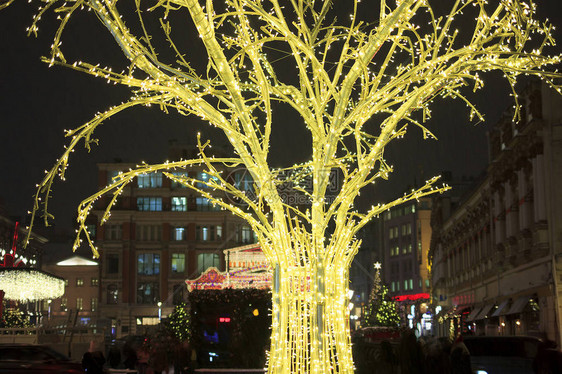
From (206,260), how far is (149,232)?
6047 mm

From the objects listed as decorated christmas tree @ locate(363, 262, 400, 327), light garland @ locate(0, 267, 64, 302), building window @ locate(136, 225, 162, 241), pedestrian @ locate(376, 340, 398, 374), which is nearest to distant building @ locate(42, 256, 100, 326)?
building window @ locate(136, 225, 162, 241)

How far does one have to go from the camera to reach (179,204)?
7425 cm

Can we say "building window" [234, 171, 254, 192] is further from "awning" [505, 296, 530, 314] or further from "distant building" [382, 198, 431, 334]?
"distant building" [382, 198, 431, 334]

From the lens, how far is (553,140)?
85.3 feet

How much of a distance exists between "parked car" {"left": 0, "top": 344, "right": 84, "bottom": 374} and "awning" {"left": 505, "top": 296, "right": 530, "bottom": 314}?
1965cm

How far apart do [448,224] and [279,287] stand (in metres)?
47.0

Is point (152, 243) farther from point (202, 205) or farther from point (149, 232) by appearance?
point (202, 205)

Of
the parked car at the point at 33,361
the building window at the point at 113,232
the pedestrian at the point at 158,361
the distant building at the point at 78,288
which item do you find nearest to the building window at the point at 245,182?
the parked car at the point at 33,361

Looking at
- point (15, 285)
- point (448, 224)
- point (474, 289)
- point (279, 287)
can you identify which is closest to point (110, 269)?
point (448, 224)

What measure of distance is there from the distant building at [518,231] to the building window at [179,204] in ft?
109

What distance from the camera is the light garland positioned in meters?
22.5

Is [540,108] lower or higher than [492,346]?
higher

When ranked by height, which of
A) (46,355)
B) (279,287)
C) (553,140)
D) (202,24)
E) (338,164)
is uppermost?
(553,140)

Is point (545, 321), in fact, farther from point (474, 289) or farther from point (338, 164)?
point (338, 164)
